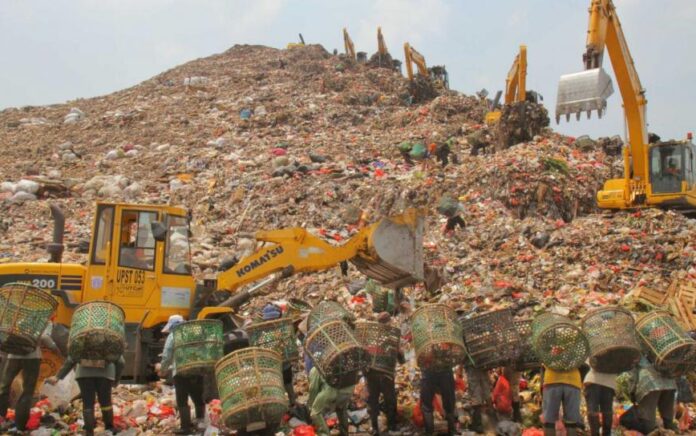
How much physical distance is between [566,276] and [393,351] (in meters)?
4.44

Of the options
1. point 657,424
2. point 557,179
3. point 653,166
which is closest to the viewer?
point 657,424

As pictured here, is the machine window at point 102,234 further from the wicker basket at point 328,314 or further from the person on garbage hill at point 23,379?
the wicker basket at point 328,314

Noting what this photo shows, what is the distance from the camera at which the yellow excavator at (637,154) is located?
1225 centimetres

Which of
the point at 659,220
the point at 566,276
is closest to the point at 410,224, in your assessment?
the point at 566,276

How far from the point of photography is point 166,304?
24.3 feet

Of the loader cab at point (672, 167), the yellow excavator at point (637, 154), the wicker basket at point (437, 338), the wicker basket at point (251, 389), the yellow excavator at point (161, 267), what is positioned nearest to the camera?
the wicker basket at point (251, 389)

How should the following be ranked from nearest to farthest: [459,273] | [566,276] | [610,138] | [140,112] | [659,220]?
[566,276] < [459,273] < [659,220] < [610,138] < [140,112]

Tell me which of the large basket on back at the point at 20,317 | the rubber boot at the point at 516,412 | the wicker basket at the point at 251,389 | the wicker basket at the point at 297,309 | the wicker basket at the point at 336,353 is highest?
the wicker basket at the point at 297,309

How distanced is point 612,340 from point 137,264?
4415 millimetres

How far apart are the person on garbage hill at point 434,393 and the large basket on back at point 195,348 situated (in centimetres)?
164

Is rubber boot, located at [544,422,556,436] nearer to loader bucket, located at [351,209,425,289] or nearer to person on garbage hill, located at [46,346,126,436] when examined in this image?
loader bucket, located at [351,209,425,289]

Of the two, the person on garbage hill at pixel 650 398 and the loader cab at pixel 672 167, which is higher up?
the loader cab at pixel 672 167

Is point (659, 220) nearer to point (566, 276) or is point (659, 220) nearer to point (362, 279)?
point (566, 276)

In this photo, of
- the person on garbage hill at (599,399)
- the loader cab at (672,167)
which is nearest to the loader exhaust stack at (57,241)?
the person on garbage hill at (599,399)
